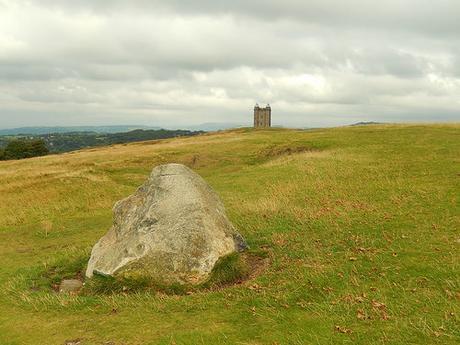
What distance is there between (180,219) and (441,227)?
34.4 feet

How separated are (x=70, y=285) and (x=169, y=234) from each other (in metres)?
4.51

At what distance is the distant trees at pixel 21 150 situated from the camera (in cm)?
11731

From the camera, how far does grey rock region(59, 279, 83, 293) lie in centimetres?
1565

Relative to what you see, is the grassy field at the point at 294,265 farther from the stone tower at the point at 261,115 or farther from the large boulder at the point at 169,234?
the stone tower at the point at 261,115

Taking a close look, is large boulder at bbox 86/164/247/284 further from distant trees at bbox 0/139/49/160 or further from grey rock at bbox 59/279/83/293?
distant trees at bbox 0/139/49/160

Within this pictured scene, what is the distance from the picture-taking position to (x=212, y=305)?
12500mm

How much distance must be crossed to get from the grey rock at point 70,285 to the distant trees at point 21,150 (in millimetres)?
113390

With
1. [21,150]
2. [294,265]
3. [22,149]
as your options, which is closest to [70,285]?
[294,265]

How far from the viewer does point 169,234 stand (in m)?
15.2

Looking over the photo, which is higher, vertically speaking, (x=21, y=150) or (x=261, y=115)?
(x=261, y=115)

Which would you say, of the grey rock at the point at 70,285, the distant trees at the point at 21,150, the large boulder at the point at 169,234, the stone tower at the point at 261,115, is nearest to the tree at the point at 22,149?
the distant trees at the point at 21,150

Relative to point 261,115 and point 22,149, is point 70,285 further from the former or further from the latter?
point 261,115

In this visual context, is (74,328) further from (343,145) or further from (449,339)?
(343,145)

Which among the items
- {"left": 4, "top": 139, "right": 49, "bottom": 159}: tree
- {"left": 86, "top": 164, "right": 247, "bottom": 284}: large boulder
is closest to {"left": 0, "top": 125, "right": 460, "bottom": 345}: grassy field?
{"left": 86, "top": 164, "right": 247, "bottom": 284}: large boulder
